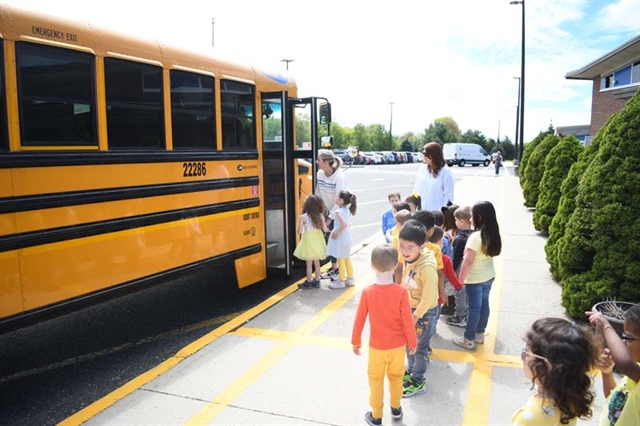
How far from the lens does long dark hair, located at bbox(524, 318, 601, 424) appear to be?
72.6 inches

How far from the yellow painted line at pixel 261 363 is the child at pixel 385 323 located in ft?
3.31

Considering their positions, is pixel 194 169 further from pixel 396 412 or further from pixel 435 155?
pixel 396 412

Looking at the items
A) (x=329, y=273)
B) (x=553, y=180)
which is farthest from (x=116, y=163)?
(x=553, y=180)

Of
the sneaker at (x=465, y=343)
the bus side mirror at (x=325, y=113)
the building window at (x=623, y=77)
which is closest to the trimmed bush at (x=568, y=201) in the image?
the sneaker at (x=465, y=343)

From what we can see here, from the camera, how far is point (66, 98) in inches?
137

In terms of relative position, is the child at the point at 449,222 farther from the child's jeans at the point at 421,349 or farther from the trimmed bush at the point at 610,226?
the child's jeans at the point at 421,349

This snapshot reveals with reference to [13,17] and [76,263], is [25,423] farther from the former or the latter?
[13,17]

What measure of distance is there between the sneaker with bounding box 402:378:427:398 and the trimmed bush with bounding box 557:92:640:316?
1.80m

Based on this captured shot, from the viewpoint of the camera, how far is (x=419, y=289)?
11.0ft

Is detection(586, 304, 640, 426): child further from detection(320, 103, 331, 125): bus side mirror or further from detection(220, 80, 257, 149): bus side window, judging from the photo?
detection(320, 103, 331, 125): bus side mirror

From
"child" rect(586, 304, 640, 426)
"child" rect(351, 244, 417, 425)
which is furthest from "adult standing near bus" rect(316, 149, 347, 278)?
"child" rect(586, 304, 640, 426)

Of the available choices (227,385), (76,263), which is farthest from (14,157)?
(227,385)

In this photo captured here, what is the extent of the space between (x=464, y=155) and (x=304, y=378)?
149 feet

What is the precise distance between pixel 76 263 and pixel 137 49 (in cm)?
171
